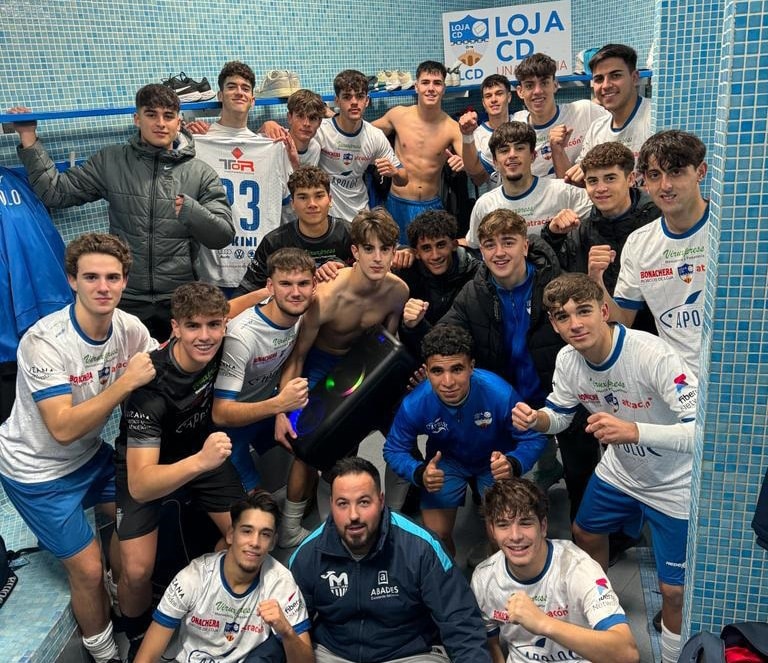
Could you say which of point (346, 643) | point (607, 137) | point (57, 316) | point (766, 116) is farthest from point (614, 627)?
point (607, 137)

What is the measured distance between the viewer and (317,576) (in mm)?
2975

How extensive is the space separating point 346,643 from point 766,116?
2.37 m

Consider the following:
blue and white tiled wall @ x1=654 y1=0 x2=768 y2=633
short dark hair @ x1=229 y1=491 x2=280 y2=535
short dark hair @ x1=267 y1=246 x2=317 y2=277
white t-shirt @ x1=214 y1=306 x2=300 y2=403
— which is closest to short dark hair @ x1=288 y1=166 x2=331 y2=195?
short dark hair @ x1=267 y1=246 x2=317 y2=277

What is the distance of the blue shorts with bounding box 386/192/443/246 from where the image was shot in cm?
566

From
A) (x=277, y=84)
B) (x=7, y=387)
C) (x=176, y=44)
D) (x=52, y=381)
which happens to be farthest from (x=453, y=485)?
(x=176, y=44)

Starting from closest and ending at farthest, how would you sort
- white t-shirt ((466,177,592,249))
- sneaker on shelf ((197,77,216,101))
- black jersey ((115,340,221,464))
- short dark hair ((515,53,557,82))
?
black jersey ((115,340,221,464)) < white t-shirt ((466,177,592,249)) < short dark hair ((515,53,557,82)) < sneaker on shelf ((197,77,216,101))

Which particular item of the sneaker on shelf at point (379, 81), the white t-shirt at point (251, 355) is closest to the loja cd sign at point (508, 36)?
the sneaker on shelf at point (379, 81)

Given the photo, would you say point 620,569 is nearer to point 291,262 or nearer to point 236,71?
point 291,262

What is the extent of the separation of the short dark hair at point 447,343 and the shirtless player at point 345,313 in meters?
0.61

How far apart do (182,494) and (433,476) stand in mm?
1186

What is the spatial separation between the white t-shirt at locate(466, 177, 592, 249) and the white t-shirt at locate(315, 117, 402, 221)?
139cm

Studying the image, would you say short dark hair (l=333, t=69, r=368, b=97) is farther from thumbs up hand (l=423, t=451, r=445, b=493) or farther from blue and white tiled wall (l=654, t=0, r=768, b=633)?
blue and white tiled wall (l=654, t=0, r=768, b=633)

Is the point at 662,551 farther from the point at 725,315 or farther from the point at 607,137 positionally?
the point at 607,137

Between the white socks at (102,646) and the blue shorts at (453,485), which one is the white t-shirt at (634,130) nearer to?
the blue shorts at (453,485)
